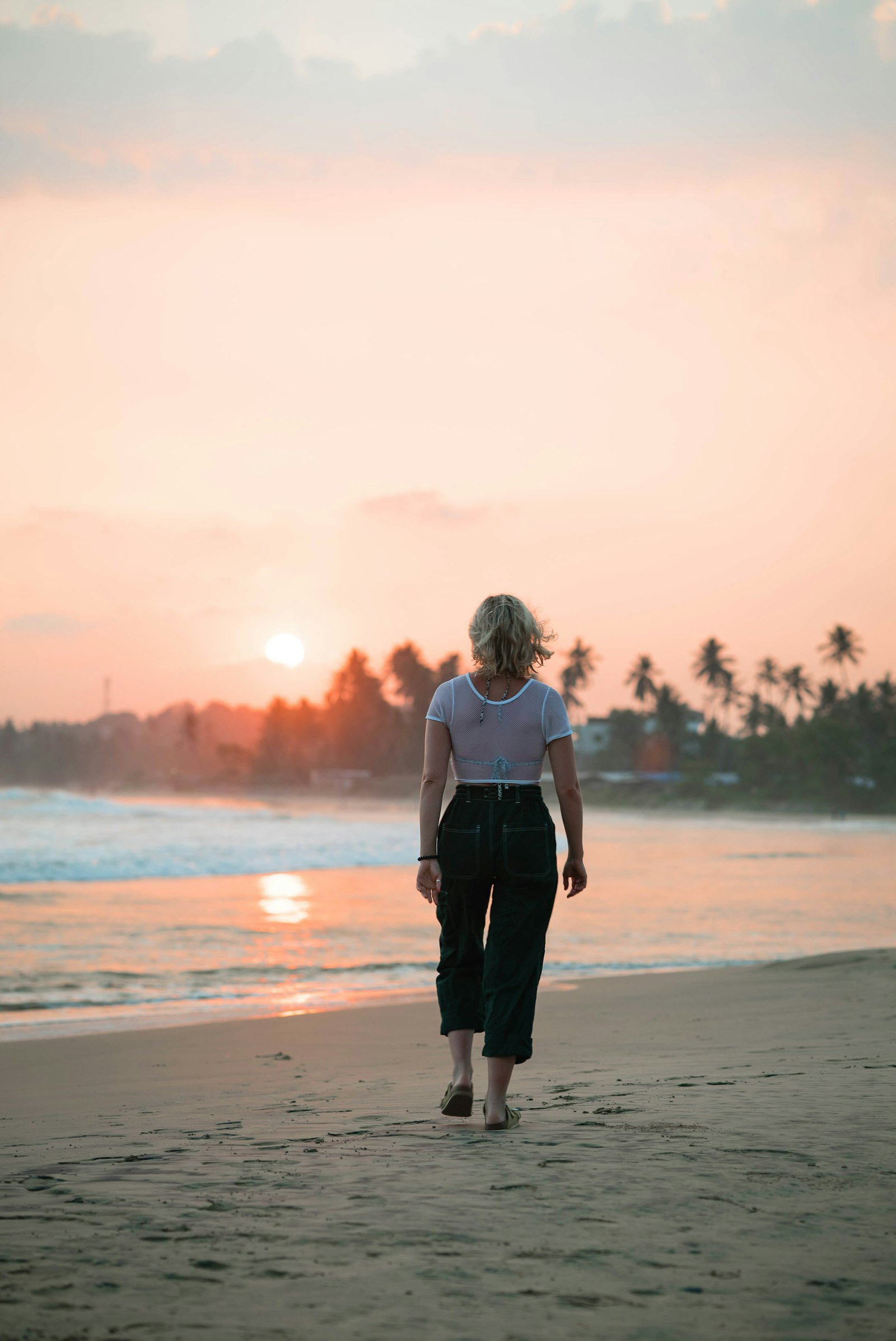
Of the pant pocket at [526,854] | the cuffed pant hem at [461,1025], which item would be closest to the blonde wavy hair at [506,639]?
the pant pocket at [526,854]

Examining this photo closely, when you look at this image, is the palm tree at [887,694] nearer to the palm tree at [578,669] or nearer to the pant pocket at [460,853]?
the palm tree at [578,669]

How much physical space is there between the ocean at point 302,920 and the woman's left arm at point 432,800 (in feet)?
15.2

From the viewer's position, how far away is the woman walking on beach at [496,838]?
151 inches

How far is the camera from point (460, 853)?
3824 millimetres

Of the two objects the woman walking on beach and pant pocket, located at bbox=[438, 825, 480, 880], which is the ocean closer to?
the woman walking on beach

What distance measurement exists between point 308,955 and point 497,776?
7815mm

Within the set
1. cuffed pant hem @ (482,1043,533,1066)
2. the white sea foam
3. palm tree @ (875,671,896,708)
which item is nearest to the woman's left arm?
cuffed pant hem @ (482,1043,533,1066)

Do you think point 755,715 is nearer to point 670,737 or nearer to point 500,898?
point 670,737

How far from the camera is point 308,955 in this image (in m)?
11.2

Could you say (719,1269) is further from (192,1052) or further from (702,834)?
(702,834)

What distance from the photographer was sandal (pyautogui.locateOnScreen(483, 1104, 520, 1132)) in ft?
12.6

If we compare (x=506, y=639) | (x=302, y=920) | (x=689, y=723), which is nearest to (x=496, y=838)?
(x=506, y=639)

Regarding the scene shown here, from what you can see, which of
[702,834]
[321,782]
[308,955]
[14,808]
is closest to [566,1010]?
[308,955]

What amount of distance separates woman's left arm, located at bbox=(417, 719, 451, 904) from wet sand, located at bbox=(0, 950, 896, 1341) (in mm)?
830
